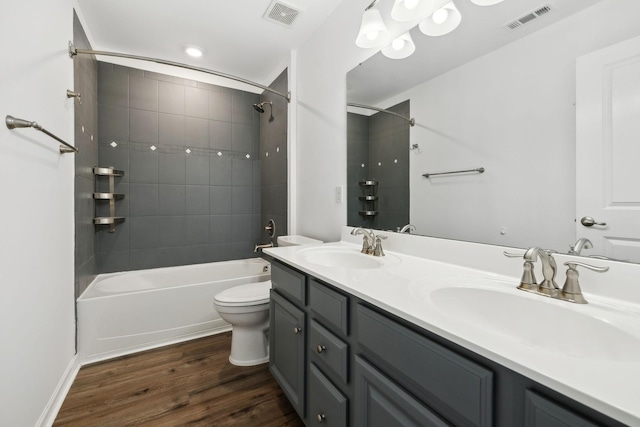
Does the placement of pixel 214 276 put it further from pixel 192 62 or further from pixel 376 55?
pixel 376 55

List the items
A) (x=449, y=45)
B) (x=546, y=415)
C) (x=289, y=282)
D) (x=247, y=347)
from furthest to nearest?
(x=247, y=347)
(x=289, y=282)
(x=449, y=45)
(x=546, y=415)

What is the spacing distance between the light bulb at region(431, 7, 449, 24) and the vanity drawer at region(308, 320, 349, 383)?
146 cm

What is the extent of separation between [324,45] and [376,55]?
0.68m

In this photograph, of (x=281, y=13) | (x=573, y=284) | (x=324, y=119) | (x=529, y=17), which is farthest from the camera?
(x=324, y=119)

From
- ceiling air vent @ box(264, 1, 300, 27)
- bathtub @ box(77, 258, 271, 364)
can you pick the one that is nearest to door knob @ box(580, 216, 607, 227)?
ceiling air vent @ box(264, 1, 300, 27)

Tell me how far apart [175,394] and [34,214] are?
3.89 feet

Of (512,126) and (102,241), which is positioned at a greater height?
(512,126)

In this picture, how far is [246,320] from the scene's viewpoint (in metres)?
1.83

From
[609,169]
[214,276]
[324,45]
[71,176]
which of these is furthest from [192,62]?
[609,169]

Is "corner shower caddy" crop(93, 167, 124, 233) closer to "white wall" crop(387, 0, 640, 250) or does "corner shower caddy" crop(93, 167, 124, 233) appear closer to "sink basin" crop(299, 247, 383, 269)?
"sink basin" crop(299, 247, 383, 269)

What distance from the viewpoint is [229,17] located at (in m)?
2.07

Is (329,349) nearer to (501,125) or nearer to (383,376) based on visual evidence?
(383,376)

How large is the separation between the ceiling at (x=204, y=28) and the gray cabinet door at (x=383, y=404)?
2258 millimetres

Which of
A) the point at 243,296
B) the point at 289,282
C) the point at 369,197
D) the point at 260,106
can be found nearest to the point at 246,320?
the point at 243,296
